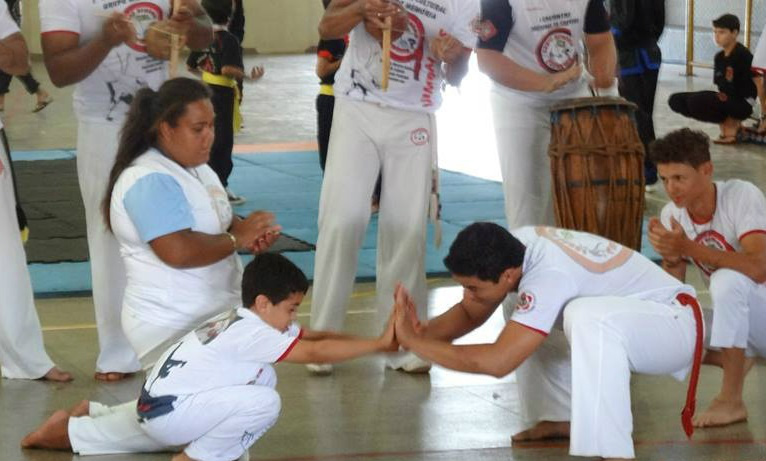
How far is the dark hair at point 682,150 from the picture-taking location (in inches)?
194

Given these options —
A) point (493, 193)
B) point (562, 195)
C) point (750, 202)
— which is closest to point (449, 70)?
point (562, 195)

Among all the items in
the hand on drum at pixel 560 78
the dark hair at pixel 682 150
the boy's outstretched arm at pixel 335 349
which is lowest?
the boy's outstretched arm at pixel 335 349

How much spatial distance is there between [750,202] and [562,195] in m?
0.78

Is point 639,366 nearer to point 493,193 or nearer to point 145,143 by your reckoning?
point 145,143

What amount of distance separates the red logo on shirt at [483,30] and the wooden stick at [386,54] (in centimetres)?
42

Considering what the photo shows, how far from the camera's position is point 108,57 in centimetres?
551

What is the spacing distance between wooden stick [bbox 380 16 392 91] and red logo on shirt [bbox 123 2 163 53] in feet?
3.08

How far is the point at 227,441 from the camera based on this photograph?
168 inches

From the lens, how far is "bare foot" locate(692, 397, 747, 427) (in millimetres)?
4891

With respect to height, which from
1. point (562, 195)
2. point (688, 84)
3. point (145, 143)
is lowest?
point (688, 84)

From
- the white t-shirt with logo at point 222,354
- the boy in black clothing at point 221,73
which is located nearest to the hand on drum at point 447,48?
the white t-shirt with logo at point 222,354

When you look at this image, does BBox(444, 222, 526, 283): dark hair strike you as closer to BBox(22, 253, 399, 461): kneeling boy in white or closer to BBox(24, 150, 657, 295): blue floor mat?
BBox(22, 253, 399, 461): kneeling boy in white

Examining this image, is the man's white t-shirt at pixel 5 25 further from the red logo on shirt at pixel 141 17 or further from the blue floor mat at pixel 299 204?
the blue floor mat at pixel 299 204

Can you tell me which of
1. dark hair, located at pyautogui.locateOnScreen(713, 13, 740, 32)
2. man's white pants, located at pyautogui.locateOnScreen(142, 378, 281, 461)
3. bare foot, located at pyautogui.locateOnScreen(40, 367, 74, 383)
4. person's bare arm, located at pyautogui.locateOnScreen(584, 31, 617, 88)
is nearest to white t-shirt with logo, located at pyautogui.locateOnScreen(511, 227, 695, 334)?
man's white pants, located at pyautogui.locateOnScreen(142, 378, 281, 461)
